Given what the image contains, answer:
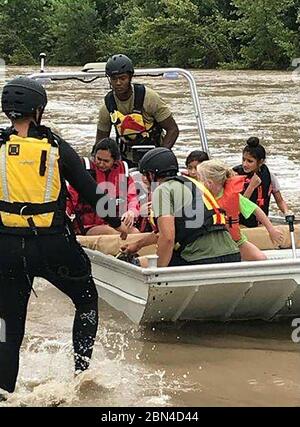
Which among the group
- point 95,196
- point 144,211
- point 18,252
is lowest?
point 18,252

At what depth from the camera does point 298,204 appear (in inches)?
364

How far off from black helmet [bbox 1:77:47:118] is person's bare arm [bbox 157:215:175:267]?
1.11m

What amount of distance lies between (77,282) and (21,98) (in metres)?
0.81

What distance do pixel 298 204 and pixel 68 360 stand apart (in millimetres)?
5067

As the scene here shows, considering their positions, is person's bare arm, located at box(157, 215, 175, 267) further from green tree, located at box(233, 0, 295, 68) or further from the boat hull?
green tree, located at box(233, 0, 295, 68)

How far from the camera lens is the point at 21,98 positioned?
3723 millimetres

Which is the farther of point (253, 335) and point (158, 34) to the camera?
point (158, 34)

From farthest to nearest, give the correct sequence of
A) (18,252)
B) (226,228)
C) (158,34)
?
1. (158,34)
2. (226,228)
3. (18,252)

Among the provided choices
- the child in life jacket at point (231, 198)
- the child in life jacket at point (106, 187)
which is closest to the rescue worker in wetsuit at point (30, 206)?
the child in life jacket at point (231, 198)

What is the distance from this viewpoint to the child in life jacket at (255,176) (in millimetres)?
6133
